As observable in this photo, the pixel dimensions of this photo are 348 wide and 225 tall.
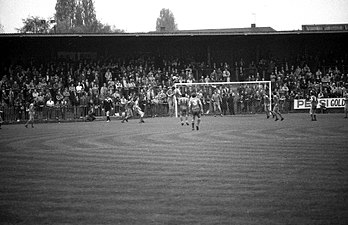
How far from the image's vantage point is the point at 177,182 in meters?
10.2

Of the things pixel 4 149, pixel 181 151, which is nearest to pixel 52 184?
pixel 181 151

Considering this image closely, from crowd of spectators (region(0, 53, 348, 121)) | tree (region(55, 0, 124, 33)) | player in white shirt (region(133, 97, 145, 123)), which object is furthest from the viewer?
tree (region(55, 0, 124, 33))

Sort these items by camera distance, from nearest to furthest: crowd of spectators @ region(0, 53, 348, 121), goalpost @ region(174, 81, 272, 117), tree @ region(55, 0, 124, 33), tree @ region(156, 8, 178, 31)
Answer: crowd of spectators @ region(0, 53, 348, 121), goalpost @ region(174, 81, 272, 117), tree @ region(55, 0, 124, 33), tree @ region(156, 8, 178, 31)

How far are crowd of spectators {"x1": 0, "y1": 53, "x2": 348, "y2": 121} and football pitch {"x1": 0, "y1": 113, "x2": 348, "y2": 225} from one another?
17627 millimetres

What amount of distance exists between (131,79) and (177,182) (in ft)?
94.8

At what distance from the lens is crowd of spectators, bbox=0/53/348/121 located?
35.5 metres

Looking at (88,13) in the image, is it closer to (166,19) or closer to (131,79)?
(166,19)

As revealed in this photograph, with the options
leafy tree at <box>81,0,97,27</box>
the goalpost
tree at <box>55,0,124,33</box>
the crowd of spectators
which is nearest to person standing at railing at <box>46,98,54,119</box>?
the crowd of spectators

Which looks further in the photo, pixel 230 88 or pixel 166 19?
pixel 166 19

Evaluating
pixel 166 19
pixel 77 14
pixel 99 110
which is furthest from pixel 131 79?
pixel 166 19

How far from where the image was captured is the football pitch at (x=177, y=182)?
7.55m

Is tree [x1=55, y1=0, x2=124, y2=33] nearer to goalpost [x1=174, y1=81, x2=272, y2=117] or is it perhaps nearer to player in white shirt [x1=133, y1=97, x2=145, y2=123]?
goalpost [x1=174, y1=81, x2=272, y2=117]

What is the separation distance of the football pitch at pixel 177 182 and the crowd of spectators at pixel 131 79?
57.8 feet

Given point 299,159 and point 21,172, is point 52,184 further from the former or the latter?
point 299,159
